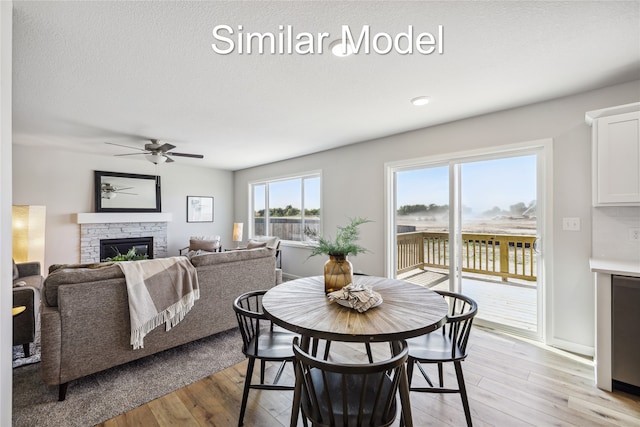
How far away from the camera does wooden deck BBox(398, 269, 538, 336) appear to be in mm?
2965

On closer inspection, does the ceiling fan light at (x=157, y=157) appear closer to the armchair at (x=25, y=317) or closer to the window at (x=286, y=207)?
the armchair at (x=25, y=317)

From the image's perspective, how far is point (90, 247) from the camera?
16.7 ft

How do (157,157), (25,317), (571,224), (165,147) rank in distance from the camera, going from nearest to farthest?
(25,317) < (571,224) < (165,147) < (157,157)

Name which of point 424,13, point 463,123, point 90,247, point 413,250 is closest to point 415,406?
point 413,250

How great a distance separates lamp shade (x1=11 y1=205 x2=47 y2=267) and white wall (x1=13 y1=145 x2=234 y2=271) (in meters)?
0.72

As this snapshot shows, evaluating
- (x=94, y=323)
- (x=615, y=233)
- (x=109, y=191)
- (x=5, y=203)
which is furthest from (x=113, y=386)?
(x=109, y=191)

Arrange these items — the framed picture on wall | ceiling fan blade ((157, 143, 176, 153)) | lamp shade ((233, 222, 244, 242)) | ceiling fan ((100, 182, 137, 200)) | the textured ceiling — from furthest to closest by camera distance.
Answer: the framed picture on wall
lamp shade ((233, 222, 244, 242))
ceiling fan ((100, 182, 137, 200))
ceiling fan blade ((157, 143, 176, 153))
the textured ceiling

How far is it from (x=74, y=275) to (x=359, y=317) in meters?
2.07

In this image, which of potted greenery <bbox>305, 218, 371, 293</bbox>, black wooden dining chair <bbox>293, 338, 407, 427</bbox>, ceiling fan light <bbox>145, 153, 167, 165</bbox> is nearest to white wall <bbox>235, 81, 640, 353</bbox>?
potted greenery <bbox>305, 218, 371, 293</bbox>

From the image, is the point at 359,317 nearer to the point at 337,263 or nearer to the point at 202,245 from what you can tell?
the point at 337,263

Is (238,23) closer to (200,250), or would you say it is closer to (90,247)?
(200,250)

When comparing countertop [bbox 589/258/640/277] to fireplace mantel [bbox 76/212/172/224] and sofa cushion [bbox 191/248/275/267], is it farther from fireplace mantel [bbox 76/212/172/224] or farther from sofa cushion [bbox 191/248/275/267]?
fireplace mantel [bbox 76/212/172/224]

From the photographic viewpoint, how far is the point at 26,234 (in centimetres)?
395

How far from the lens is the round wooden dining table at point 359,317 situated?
1276mm
